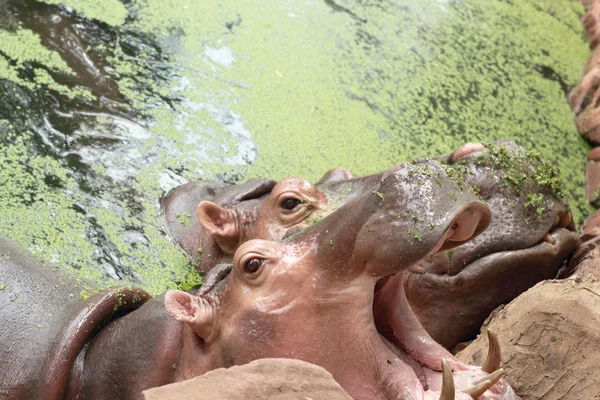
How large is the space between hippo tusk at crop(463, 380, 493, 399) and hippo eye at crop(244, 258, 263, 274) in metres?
0.61

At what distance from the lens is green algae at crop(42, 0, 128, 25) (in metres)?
4.32

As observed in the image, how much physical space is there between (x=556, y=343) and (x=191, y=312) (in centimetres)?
111

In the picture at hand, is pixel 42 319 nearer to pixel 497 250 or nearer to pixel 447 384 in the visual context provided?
pixel 447 384

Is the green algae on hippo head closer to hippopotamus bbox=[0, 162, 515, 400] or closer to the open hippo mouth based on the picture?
the open hippo mouth

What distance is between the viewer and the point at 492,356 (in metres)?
1.94

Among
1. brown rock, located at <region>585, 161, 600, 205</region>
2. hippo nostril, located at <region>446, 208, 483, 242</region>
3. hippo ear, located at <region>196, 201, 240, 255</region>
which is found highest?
hippo nostril, located at <region>446, 208, 483, 242</region>

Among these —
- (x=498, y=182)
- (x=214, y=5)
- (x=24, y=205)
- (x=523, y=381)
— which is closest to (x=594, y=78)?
(x=214, y=5)

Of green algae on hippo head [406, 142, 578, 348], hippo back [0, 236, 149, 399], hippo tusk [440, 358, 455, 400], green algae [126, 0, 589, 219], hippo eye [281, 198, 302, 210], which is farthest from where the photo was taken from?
green algae [126, 0, 589, 219]

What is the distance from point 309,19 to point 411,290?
2713 millimetres

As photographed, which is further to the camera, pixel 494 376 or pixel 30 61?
pixel 30 61

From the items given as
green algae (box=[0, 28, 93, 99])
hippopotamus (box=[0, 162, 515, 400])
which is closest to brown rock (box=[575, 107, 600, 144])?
green algae (box=[0, 28, 93, 99])

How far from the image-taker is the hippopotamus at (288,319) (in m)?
1.79

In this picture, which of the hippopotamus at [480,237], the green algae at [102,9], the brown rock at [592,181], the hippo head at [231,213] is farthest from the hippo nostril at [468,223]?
the brown rock at [592,181]

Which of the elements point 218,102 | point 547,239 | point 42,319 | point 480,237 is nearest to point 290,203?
point 480,237
